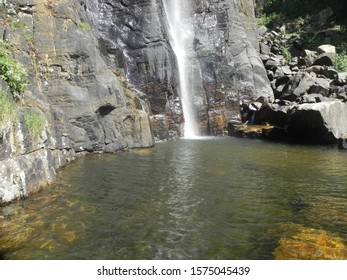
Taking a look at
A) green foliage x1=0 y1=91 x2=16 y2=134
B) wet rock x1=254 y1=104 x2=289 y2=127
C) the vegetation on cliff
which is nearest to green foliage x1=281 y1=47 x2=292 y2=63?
the vegetation on cliff

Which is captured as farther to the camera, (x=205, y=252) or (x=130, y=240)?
(x=130, y=240)

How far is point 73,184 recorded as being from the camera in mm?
10875

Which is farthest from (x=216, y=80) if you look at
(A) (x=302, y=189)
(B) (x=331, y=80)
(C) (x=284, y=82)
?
(A) (x=302, y=189)

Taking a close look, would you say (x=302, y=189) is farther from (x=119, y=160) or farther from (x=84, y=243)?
(x=119, y=160)

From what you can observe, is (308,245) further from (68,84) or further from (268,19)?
(268,19)

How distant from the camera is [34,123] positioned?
1059cm

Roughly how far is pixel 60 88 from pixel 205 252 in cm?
1264

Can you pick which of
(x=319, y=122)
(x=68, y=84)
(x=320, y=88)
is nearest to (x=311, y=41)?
(x=320, y=88)

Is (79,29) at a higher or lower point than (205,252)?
higher

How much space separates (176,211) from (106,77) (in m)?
11.8

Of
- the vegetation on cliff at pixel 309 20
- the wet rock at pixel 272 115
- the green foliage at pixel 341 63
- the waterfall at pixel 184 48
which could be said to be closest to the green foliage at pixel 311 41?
the vegetation on cliff at pixel 309 20

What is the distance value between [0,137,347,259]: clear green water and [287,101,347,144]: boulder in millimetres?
7331

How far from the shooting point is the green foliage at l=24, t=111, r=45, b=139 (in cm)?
1039

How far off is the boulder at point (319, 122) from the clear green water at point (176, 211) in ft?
24.1
